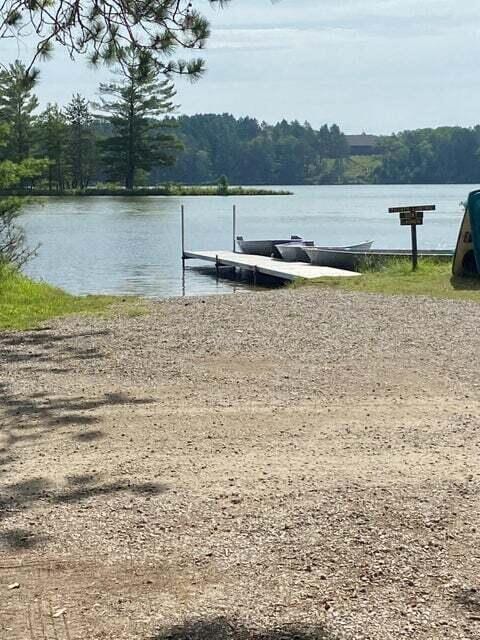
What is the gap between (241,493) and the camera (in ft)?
15.2

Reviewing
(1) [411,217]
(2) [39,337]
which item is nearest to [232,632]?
(2) [39,337]

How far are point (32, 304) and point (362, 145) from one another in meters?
128

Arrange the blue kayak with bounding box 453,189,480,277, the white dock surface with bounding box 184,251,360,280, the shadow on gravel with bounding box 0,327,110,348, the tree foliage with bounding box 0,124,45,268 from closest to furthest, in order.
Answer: the shadow on gravel with bounding box 0,327,110,348 < the tree foliage with bounding box 0,124,45,268 < the blue kayak with bounding box 453,189,480,277 < the white dock surface with bounding box 184,251,360,280

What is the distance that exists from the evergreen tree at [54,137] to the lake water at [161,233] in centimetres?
270

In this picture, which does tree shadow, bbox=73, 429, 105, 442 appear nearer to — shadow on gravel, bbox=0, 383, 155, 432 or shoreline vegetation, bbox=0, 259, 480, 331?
shadow on gravel, bbox=0, 383, 155, 432

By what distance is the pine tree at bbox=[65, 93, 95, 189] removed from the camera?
7188cm

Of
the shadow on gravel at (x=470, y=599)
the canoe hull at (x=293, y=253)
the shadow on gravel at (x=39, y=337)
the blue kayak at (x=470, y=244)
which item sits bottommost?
the canoe hull at (x=293, y=253)

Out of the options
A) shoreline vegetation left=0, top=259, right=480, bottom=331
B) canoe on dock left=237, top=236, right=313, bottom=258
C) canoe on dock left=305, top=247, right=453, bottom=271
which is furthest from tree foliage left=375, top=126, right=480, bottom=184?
shoreline vegetation left=0, top=259, right=480, bottom=331

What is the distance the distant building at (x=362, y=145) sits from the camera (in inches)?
5340

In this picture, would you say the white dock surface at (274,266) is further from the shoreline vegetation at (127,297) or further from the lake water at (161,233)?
the shoreline vegetation at (127,297)

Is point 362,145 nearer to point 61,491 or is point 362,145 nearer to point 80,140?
point 80,140

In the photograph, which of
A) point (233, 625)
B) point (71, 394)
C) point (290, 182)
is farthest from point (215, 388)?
point (290, 182)

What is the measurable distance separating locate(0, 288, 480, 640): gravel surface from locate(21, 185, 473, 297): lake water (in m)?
10.4

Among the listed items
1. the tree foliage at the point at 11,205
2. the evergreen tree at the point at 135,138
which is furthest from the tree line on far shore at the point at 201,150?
the tree foliage at the point at 11,205
